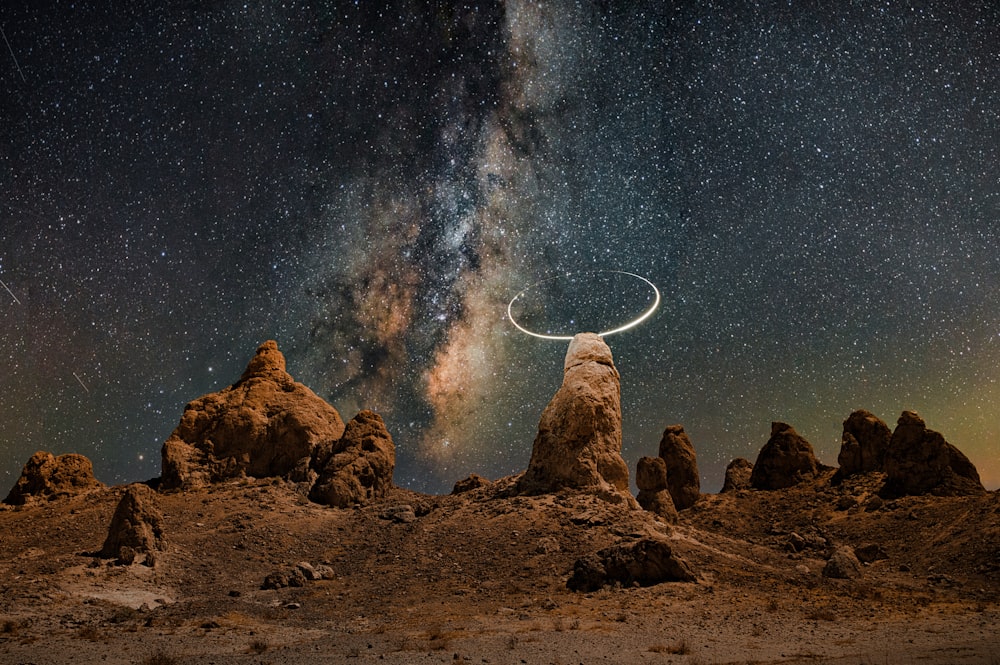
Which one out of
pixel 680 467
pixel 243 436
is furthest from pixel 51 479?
pixel 680 467

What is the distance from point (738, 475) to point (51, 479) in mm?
49348

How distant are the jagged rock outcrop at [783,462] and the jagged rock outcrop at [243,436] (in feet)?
109

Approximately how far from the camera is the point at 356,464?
35.4m

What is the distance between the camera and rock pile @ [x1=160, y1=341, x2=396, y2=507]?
34625 mm

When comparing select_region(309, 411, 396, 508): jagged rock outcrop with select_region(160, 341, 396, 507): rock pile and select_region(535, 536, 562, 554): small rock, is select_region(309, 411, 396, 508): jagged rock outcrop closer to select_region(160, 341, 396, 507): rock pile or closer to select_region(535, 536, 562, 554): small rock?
select_region(160, 341, 396, 507): rock pile

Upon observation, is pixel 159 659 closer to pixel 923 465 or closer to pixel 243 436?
pixel 243 436

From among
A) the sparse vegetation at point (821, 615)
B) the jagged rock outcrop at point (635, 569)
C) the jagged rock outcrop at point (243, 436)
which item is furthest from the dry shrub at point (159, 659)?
the jagged rock outcrop at point (243, 436)

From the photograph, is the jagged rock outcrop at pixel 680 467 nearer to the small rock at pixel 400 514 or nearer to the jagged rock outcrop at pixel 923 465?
the jagged rock outcrop at pixel 923 465

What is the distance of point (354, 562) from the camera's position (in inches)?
1011

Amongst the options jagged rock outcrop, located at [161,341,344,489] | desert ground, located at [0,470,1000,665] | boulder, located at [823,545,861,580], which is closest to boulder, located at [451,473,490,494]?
desert ground, located at [0,470,1000,665]

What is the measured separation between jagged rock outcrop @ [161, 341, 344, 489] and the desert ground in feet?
5.49

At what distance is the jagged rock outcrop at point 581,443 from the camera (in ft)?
94.8

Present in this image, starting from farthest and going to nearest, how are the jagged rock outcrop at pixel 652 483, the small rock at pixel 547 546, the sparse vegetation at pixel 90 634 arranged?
the jagged rock outcrop at pixel 652 483 → the small rock at pixel 547 546 → the sparse vegetation at pixel 90 634

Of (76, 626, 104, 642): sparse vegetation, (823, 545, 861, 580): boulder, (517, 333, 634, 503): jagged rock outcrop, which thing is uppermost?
(517, 333, 634, 503): jagged rock outcrop
